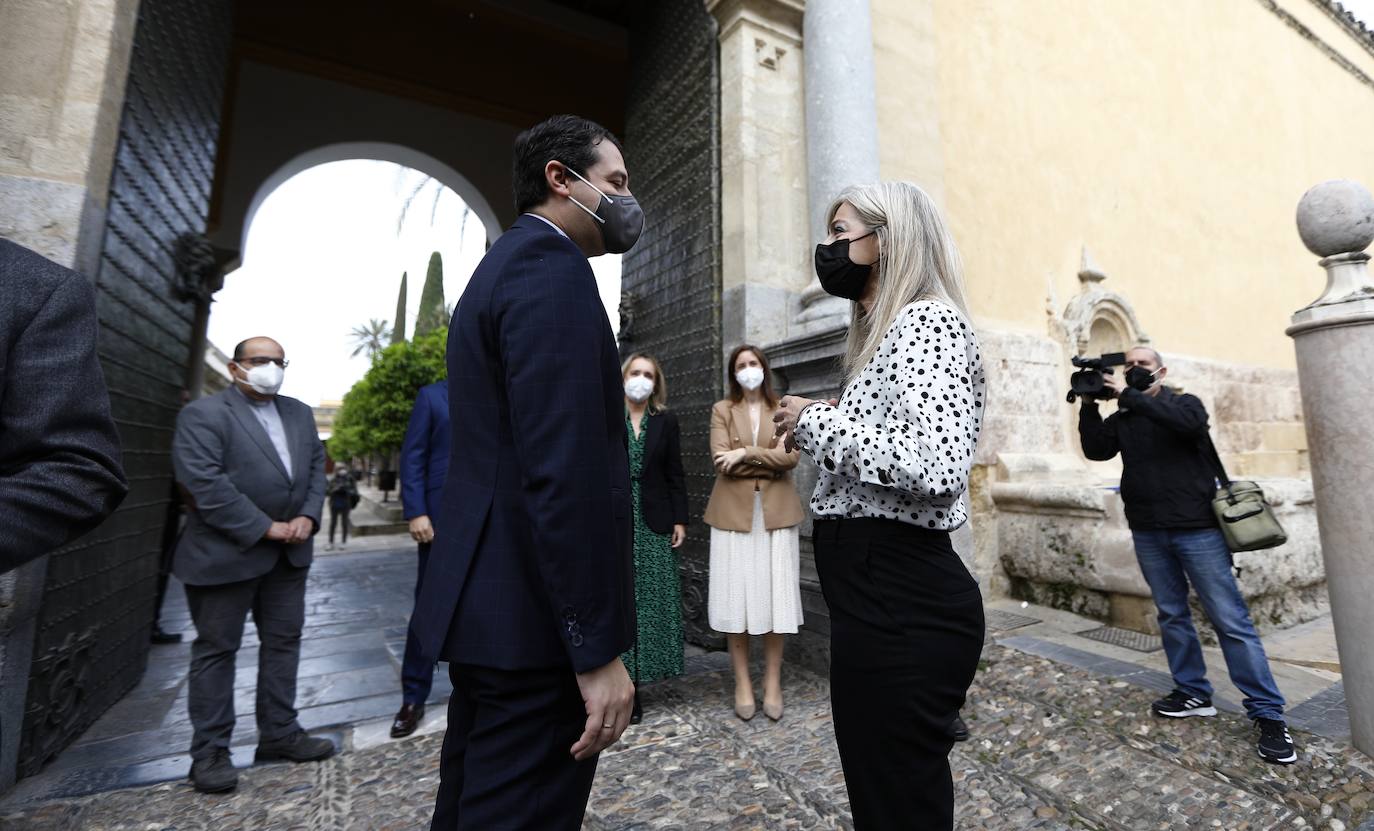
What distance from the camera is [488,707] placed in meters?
1.15

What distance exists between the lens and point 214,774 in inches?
97.7

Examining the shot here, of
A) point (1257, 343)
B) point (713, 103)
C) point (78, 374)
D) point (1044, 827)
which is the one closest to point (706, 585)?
point (1044, 827)

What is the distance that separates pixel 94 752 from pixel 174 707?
0.63 m

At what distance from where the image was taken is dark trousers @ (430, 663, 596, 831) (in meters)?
1.09

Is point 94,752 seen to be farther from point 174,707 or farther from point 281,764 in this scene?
point 281,764

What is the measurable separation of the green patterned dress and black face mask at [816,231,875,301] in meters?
1.85

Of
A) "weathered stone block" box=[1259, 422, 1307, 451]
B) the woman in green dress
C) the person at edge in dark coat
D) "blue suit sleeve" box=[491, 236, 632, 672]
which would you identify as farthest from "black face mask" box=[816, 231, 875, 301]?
"weathered stone block" box=[1259, 422, 1307, 451]

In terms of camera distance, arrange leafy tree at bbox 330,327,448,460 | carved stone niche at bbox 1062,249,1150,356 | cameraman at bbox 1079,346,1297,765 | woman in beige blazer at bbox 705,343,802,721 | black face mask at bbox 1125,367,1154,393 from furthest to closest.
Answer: leafy tree at bbox 330,327,448,460 < carved stone niche at bbox 1062,249,1150,356 < woman in beige blazer at bbox 705,343,802,721 < black face mask at bbox 1125,367,1154,393 < cameraman at bbox 1079,346,1297,765

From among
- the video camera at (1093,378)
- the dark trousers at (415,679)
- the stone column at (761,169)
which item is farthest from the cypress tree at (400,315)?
the video camera at (1093,378)

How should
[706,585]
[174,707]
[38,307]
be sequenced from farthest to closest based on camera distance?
1. [706,585]
2. [174,707]
3. [38,307]

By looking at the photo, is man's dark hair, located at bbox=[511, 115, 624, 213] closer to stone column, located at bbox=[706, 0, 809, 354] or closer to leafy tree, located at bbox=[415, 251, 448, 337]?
stone column, located at bbox=[706, 0, 809, 354]

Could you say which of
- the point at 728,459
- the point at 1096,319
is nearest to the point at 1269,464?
the point at 1096,319

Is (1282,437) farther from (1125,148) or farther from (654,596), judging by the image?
(654,596)

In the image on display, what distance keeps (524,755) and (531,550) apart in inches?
13.8
